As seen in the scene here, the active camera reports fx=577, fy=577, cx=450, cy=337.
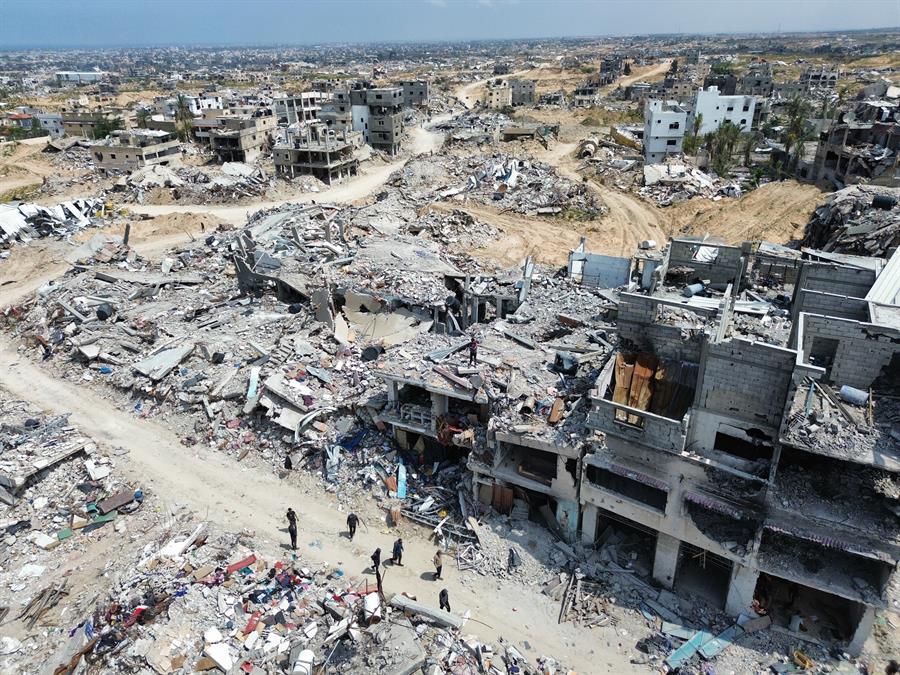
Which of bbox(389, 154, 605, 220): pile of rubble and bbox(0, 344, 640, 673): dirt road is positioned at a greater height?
bbox(389, 154, 605, 220): pile of rubble

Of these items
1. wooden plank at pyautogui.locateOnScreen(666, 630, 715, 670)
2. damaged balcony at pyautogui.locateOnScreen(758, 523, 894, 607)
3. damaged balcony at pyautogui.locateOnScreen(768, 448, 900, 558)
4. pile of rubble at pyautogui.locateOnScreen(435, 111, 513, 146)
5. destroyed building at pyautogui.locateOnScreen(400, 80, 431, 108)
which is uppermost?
destroyed building at pyautogui.locateOnScreen(400, 80, 431, 108)

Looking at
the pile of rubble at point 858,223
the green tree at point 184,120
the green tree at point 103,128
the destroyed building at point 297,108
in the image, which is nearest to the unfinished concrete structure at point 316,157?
the green tree at point 184,120

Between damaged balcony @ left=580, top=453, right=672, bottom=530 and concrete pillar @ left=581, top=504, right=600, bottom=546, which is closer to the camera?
damaged balcony @ left=580, top=453, right=672, bottom=530

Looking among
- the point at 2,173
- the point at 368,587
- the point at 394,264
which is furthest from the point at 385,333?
the point at 2,173

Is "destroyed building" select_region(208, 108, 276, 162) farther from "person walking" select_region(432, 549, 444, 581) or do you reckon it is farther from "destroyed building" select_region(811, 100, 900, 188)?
"person walking" select_region(432, 549, 444, 581)

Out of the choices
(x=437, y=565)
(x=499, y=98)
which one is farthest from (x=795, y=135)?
(x=437, y=565)

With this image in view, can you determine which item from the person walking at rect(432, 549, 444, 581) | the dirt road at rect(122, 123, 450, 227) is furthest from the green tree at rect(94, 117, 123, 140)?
the person walking at rect(432, 549, 444, 581)

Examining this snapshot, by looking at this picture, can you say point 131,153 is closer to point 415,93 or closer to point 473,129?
point 473,129
